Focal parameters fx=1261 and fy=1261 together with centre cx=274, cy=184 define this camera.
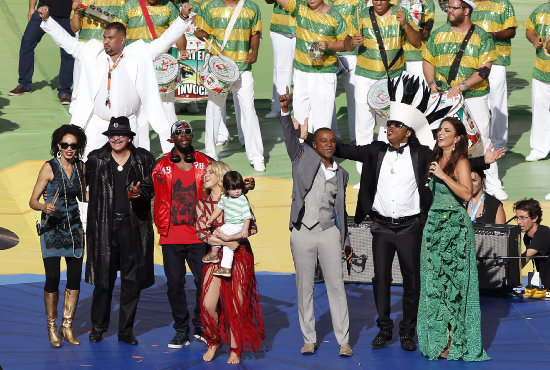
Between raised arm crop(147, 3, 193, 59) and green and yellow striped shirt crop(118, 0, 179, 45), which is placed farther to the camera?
green and yellow striped shirt crop(118, 0, 179, 45)

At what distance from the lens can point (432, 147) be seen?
10.3m

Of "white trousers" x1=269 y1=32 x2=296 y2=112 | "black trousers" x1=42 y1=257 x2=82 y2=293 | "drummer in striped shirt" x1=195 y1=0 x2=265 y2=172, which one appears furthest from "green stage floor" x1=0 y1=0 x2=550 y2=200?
"black trousers" x1=42 y1=257 x2=82 y2=293

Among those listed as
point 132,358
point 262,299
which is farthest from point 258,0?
point 132,358

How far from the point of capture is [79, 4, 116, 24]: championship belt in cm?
1493

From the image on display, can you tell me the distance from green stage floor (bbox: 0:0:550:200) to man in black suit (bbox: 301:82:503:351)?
4.36m

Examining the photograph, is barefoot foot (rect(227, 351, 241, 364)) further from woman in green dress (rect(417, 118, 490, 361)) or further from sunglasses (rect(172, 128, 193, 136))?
sunglasses (rect(172, 128, 193, 136))

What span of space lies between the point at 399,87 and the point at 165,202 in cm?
212

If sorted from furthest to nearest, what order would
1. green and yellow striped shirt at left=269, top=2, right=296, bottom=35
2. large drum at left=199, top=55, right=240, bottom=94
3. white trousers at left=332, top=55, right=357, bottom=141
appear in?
green and yellow striped shirt at left=269, top=2, right=296, bottom=35 < white trousers at left=332, top=55, right=357, bottom=141 < large drum at left=199, top=55, right=240, bottom=94

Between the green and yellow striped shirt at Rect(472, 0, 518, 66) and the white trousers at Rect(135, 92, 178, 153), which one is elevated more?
the green and yellow striped shirt at Rect(472, 0, 518, 66)

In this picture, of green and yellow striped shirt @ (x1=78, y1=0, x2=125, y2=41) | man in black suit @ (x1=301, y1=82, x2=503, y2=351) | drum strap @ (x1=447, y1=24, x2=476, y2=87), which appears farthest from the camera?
green and yellow striped shirt @ (x1=78, y1=0, x2=125, y2=41)

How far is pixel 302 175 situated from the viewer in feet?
32.4

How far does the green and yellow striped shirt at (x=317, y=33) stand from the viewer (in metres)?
14.5

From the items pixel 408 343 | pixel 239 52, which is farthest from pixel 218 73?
pixel 408 343

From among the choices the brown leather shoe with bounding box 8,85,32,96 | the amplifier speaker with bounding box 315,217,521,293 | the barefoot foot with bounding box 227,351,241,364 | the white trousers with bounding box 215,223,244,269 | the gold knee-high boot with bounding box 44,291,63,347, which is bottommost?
the barefoot foot with bounding box 227,351,241,364
